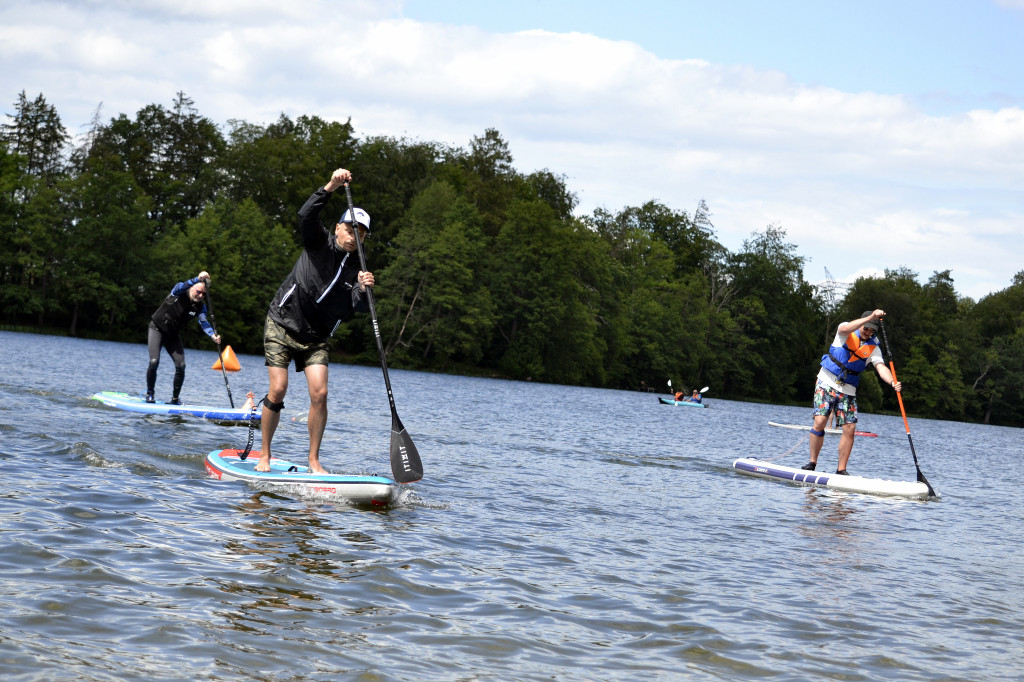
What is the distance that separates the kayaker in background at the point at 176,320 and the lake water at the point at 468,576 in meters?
2.65

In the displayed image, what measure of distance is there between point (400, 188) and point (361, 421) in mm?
64540

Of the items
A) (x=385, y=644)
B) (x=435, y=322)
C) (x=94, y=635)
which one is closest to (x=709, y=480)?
(x=385, y=644)

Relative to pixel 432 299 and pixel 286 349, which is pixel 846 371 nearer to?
pixel 286 349

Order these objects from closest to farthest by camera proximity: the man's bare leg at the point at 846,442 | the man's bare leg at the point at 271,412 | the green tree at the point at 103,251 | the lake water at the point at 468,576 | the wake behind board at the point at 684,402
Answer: the lake water at the point at 468,576 < the man's bare leg at the point at 271,412 < the man's bare leg at the point at 846,442 < the wake behind board at the point at 684,402 < the green tree at the point at 103,251

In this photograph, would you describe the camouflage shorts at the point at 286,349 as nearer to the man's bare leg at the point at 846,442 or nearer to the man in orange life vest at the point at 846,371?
the man in orange life vest at the point at 846,371

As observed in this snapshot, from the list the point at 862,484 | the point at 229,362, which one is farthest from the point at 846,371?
the point at 229,362

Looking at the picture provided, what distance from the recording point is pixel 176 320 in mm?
16000

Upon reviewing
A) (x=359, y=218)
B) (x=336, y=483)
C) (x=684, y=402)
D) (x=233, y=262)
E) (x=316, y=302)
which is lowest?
(x=336, y=483)

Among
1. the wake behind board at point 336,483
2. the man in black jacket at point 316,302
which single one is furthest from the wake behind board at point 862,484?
the man in black jacket at point 316,302

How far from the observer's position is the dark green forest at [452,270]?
2581 inches

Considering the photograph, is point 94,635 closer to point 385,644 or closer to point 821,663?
point 385,644

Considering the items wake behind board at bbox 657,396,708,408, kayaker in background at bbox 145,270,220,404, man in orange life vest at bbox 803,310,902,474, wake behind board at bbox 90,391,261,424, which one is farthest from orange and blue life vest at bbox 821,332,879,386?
wake behind board at bbox 657,396,708,408

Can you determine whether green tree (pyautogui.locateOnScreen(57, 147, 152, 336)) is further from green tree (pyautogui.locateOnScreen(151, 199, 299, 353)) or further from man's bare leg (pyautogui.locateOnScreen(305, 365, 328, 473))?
man's bare leg (pyautogui.locateOnScreen(305, 365, 328, 473))

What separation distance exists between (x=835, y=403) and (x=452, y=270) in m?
58.8
